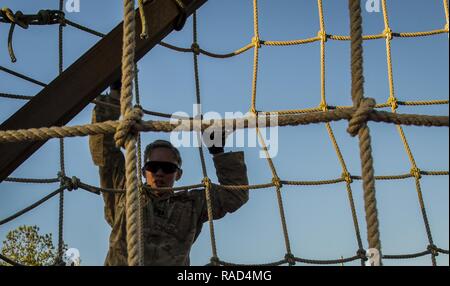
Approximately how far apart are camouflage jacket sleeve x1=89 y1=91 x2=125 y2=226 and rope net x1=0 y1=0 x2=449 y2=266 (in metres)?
0.04

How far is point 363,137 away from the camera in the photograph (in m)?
0.90

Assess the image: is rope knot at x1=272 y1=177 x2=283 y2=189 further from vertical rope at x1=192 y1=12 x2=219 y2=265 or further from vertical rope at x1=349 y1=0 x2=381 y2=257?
vertical rope at x1=349 y1=0 x2=381 y2=257

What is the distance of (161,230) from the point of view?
5.64 feet

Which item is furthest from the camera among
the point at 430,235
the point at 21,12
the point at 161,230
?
the point at 430,235

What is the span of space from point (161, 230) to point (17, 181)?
1.46ft

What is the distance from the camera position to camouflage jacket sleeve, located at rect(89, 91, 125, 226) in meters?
1.71

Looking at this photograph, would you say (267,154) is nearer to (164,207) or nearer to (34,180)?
(164,207)

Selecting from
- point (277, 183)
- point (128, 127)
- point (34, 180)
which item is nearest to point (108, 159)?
point (34, 180)

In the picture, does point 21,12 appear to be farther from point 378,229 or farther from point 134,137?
point 378,229

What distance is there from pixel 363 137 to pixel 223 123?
0.69 ft

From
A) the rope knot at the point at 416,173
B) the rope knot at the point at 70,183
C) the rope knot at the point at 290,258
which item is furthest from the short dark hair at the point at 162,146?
the rope knot at the point at 416,173

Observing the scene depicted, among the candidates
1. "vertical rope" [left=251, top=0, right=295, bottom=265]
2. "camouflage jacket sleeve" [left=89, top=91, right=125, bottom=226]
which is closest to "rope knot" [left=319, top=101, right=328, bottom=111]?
"vertical rope" [left=251, top=0, right=295, bottom=265]

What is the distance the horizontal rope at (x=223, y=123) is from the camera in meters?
0.92
